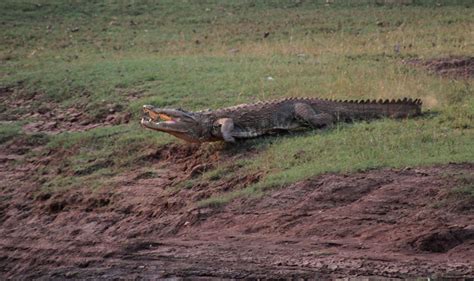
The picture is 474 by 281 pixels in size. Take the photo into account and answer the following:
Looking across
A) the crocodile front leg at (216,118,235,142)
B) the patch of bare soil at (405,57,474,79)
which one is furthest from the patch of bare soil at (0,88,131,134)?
the patch of bare soil at (405,57,474,79)

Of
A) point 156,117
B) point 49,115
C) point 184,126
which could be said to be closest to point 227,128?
point 184,126

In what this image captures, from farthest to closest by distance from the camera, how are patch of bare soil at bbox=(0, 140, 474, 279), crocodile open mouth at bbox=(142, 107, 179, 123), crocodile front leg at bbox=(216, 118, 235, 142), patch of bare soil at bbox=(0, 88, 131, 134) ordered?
patch of bare soil at bbox=(0, 88, 131, 134) → crocodile open mouth at bbox=(142, 107, 179, 123) → crocodile front leg at bbox=(216, 118, 235, 142) → patch of bare soil at bbox=(0, 140, 474, 279)

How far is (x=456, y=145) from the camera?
9.83m

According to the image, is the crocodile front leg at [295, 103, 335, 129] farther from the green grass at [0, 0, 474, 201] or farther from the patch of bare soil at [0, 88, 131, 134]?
the patch of bare soil at [0, 88, 131, 134]

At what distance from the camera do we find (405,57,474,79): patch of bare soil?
13609mm

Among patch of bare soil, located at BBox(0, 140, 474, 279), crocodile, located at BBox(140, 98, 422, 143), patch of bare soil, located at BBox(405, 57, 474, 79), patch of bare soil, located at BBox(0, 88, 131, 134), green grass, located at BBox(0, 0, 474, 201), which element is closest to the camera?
patch of bare soil, located at BBox(0, 140, 474, 279)

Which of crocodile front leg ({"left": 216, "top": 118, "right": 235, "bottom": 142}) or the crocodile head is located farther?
the crocodile head

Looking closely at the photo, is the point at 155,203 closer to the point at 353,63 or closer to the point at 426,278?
the point at 426,278

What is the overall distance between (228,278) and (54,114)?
21.5ft

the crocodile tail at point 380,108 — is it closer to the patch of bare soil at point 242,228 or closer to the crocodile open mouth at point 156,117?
the patch of bare soil at point 242,228

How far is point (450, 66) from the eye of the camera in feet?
46.4

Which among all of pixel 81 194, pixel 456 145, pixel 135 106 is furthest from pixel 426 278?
pixel 135 106

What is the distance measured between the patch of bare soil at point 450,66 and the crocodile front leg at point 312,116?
2.94m

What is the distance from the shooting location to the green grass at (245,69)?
10.3 meters
